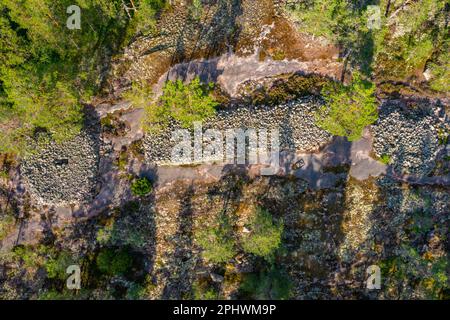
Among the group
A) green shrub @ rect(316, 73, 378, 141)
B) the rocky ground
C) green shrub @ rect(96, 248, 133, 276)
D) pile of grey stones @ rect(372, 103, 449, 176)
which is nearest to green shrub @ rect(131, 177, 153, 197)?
the rocky ground

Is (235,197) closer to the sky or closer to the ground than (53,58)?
closer to the ground

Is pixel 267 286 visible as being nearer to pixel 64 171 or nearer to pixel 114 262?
pixel 114 262

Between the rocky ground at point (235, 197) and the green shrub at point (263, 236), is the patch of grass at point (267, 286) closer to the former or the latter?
the rocky ground at point (235, 197)

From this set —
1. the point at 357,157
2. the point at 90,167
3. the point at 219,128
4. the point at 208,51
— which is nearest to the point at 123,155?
the point at 90,167

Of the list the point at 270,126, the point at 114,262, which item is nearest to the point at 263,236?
the point at 270,126

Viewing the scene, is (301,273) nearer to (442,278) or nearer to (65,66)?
(442,278)

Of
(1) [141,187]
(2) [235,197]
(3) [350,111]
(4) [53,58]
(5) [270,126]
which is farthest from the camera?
(1) [141,187]
